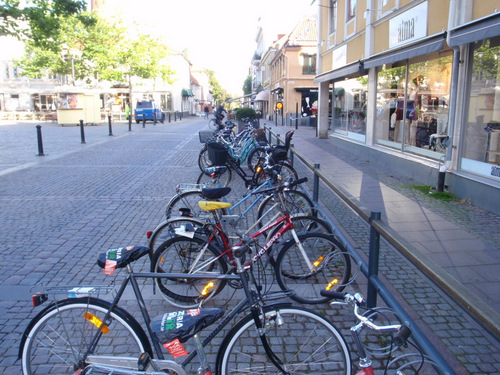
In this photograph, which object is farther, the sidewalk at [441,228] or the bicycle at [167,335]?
the sidewalk at [441,228]

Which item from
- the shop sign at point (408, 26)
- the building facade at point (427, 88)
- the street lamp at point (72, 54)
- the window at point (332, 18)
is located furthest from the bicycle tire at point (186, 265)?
the street lamp at point (72, 54)

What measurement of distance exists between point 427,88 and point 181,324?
958 cm

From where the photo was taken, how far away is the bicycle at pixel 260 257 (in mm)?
3820

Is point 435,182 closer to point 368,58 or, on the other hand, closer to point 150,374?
point 368,58

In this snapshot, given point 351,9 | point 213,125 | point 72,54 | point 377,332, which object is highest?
point 72,54

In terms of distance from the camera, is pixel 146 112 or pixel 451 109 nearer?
pixel 451 109

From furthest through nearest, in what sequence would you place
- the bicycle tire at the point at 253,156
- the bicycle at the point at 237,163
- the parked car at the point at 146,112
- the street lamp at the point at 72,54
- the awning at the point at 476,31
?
the street lamp at the point at 72,54 < the parked car at the point at 146,112 < the bicycle tire at the point at 253,156 < the bicycle at the point at 237,163 < the awning at the point at 476,31

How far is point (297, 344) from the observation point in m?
2.86

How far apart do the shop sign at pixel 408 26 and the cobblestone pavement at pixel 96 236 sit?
399 cm

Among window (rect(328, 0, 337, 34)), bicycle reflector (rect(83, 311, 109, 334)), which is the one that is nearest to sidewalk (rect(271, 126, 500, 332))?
bicycle reflector (rect(83, 311, 109, 334))

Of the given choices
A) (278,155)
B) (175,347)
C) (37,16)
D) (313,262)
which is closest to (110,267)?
(175,347)

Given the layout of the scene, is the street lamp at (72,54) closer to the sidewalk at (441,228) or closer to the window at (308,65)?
the window at (308,65)

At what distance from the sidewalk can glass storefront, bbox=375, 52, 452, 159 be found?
3.61 feet

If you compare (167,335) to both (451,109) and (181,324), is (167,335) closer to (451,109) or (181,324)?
(181,324)
